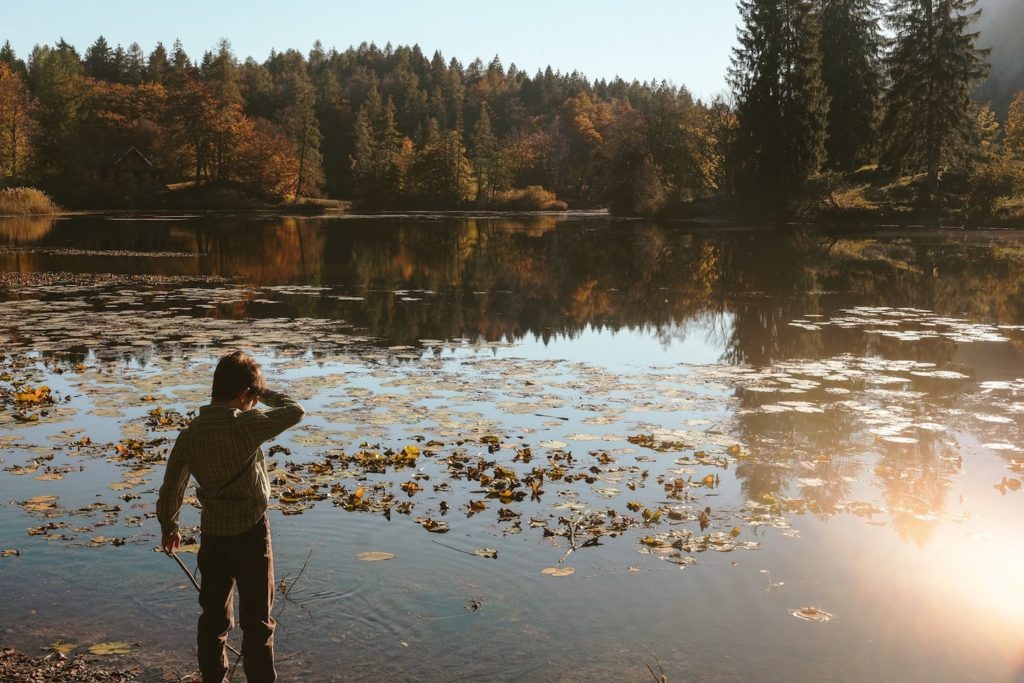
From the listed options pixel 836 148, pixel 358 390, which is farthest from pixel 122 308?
pixel 836 148

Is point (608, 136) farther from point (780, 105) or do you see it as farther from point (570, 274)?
point (570, 274)

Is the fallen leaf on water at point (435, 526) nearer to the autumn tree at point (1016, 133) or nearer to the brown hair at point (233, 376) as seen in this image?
Answer: the brown hair at point (233, 376)

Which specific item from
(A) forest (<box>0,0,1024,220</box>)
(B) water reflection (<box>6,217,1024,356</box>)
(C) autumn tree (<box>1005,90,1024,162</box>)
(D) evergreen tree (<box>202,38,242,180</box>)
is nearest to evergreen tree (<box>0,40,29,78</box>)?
(A) forest (<box>0,0,1024,220</box>)

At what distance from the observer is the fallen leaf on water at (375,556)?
294 inches

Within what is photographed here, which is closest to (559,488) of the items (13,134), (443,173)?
(13,134)

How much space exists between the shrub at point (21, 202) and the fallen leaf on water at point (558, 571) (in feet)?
269

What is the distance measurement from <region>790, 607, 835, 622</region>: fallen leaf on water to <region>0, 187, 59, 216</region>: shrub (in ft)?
274

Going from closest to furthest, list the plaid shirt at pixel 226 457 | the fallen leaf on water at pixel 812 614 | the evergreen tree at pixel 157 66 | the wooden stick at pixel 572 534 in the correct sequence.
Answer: the plaid shirt at pixel 226 457
the fallen leaf on water at pixel 812 614
the wooden stick at pixel 572 534
the evergreen tree at pixel 157 66

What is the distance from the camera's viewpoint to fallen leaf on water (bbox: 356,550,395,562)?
7.46 m

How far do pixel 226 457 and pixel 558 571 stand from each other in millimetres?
3077

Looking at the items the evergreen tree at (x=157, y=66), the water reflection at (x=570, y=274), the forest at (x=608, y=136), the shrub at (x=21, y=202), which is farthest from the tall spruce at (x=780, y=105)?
the evergreen tree at (x=157, y=66)

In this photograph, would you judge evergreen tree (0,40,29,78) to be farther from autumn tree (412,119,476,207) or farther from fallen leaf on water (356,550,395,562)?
fallen leaf on water (356,550,395,562)

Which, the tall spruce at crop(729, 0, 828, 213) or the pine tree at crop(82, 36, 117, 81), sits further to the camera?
the pine tree at crop(82, 36, 117, 81)

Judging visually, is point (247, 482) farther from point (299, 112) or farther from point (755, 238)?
point (299, 112)
